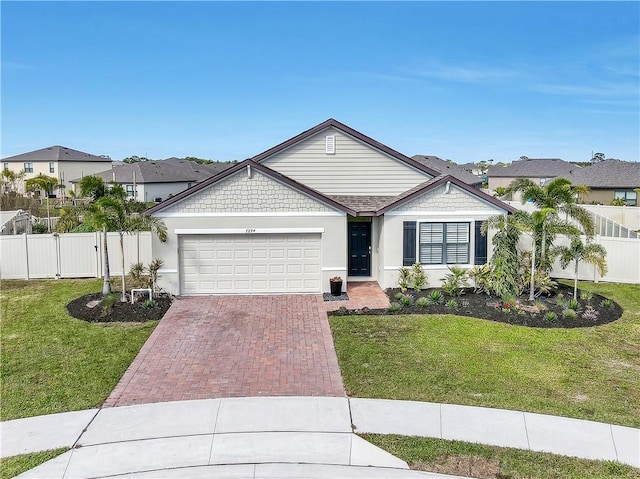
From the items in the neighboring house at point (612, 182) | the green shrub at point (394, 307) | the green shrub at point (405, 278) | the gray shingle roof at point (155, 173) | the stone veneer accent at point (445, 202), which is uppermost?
the gray shingle roof at point (155, 173)

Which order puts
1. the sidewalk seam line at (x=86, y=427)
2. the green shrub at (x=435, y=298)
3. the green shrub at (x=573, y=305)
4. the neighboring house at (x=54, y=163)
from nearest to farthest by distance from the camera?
1. the sidewalk seam line at (x=86, y=427)
2. the green shrub at (x=573, y=305)
3. the green shrub at (x=435, y=298)
4. the neighboring house at (x=54, y=163)

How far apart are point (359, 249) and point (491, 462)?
1249 centimetres

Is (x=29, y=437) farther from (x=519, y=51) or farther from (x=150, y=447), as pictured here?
(x=519, y=51)

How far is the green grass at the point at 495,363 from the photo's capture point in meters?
9.42

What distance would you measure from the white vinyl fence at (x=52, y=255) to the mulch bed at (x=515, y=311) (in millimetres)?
10482

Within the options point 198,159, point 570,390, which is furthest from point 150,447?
point 198,159

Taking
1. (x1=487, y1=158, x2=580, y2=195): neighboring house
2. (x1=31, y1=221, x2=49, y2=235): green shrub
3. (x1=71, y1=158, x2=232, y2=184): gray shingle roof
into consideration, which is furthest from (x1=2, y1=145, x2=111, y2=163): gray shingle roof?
(x1=487, y1=158, x2=580, y2=195): neighboring house

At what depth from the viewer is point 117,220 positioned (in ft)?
51.8

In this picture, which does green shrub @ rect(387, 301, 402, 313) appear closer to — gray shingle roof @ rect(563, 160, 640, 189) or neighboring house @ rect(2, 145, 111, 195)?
gray shingle roof @ rect(563, 160, 640, 189)

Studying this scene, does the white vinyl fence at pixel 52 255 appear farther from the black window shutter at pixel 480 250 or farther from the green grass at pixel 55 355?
the black window shutter at pixel 480 250

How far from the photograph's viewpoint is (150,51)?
22453 mm

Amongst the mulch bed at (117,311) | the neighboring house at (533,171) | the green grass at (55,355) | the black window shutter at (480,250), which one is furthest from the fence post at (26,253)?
the neighboring house at (533,171)

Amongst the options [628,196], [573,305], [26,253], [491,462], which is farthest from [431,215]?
[628,196]

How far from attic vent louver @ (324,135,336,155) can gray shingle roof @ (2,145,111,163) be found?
186 ft
